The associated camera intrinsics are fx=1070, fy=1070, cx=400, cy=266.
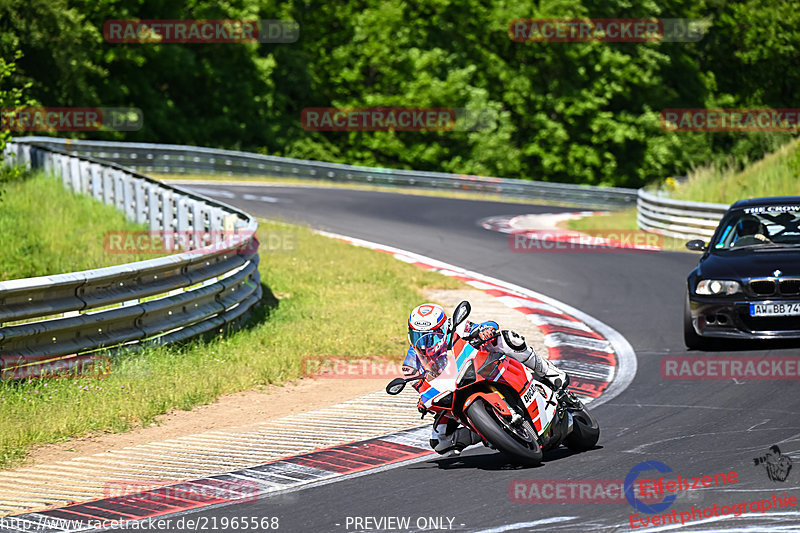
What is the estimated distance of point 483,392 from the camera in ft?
22.6

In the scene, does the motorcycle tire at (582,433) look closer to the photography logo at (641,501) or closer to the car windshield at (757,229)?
the photography logo at (641,501)

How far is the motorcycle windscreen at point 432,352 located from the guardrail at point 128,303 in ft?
13.5

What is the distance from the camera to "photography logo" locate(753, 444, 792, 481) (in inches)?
261

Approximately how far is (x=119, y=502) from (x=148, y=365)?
139 inches

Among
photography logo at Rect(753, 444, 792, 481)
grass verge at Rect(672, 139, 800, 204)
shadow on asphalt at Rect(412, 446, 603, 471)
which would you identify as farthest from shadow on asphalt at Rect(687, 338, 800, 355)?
grass verge at Rect(672, 139, 800, 204)

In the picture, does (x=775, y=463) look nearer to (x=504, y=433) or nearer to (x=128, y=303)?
(x=504, y=433)

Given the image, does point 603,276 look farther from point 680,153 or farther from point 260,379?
point 680,153

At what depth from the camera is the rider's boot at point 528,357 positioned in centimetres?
688

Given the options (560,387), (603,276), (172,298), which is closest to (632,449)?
(560,387)

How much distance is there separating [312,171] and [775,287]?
27848mm

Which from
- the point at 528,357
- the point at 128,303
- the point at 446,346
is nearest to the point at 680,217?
the point at 128,303

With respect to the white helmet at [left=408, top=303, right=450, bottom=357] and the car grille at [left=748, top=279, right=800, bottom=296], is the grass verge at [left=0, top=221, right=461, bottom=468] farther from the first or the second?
the car grille at [left=748, top=279, right=800, bottom=296]

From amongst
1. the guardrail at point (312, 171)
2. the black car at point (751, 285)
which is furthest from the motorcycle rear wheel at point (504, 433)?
the guardrail at point (312, 171)

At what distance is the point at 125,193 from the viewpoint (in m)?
19.9
